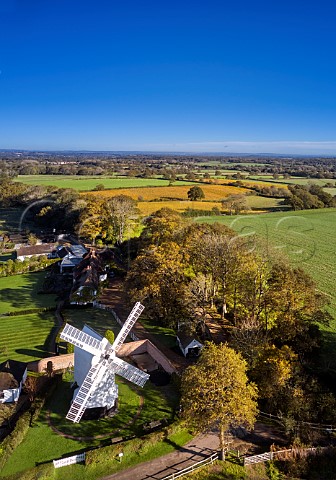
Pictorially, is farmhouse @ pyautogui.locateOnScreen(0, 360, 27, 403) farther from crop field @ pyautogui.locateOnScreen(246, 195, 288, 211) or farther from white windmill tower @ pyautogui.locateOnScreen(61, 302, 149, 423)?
crop field @ pyautogui.locateOnScreen(246, 195, 288, 211)

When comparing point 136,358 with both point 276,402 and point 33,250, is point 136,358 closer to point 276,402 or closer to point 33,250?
point 276,402

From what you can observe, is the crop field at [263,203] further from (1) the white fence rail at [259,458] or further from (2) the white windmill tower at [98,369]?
(1) the white fence rail at [259,458]

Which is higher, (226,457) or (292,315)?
(292,315)

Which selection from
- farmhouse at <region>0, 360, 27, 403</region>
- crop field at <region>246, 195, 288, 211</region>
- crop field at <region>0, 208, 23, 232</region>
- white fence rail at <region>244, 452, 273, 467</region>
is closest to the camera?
white fence rail at <region>244, 452, 273, 467</region>

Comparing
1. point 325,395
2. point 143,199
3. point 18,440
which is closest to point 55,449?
point 18,440

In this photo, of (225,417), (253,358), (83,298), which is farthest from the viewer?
(83,298)

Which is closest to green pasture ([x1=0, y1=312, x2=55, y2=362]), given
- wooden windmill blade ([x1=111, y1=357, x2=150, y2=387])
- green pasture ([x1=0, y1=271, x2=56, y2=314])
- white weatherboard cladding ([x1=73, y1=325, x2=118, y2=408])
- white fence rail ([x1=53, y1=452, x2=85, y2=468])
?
green pasture ([x1=0, y1=271, x2=56, y2=314])

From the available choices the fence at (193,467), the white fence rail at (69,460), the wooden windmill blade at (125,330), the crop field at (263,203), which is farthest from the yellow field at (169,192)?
the white fence rail at (69,460)
